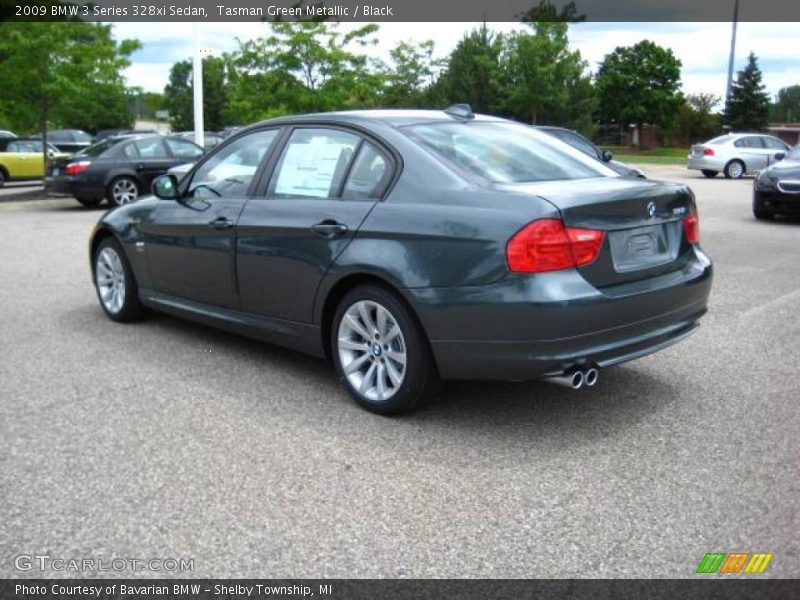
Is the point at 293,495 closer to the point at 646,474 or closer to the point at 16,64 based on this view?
the point at 646,474

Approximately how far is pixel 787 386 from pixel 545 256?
203 cm

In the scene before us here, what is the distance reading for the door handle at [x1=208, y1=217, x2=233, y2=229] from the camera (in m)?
5.29

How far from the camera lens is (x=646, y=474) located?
3.72 metres

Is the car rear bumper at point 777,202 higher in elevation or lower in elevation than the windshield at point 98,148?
lower

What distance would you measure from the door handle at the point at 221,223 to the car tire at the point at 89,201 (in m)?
12.3

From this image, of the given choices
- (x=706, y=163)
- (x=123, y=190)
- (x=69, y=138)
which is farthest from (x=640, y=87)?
(x=123, y=190)

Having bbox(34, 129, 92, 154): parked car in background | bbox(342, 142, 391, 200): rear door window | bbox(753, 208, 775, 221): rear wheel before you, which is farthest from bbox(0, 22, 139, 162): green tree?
bbox(342, 142, 391, 200): rear door window

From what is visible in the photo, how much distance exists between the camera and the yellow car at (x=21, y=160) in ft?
76.6

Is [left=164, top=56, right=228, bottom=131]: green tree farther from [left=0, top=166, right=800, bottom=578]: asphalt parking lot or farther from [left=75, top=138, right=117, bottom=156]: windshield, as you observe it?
[left=0, top=166, right=800, bottom=578]: asphalt parking lot

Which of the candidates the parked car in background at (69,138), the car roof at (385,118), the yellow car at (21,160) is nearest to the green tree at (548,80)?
the parked car in background at (69,138)

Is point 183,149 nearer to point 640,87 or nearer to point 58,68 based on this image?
point 58,68

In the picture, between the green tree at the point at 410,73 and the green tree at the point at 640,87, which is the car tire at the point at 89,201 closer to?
the green tree at the point at 410,73

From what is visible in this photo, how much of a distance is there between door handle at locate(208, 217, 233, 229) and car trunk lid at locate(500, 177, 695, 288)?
1893 millimetres

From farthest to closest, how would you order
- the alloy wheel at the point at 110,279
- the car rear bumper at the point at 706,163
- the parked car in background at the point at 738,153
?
the car rear bumper at the point at 706,163
the parked car in background at the point at 738,153
the alloy wheel at the point at 110,279
